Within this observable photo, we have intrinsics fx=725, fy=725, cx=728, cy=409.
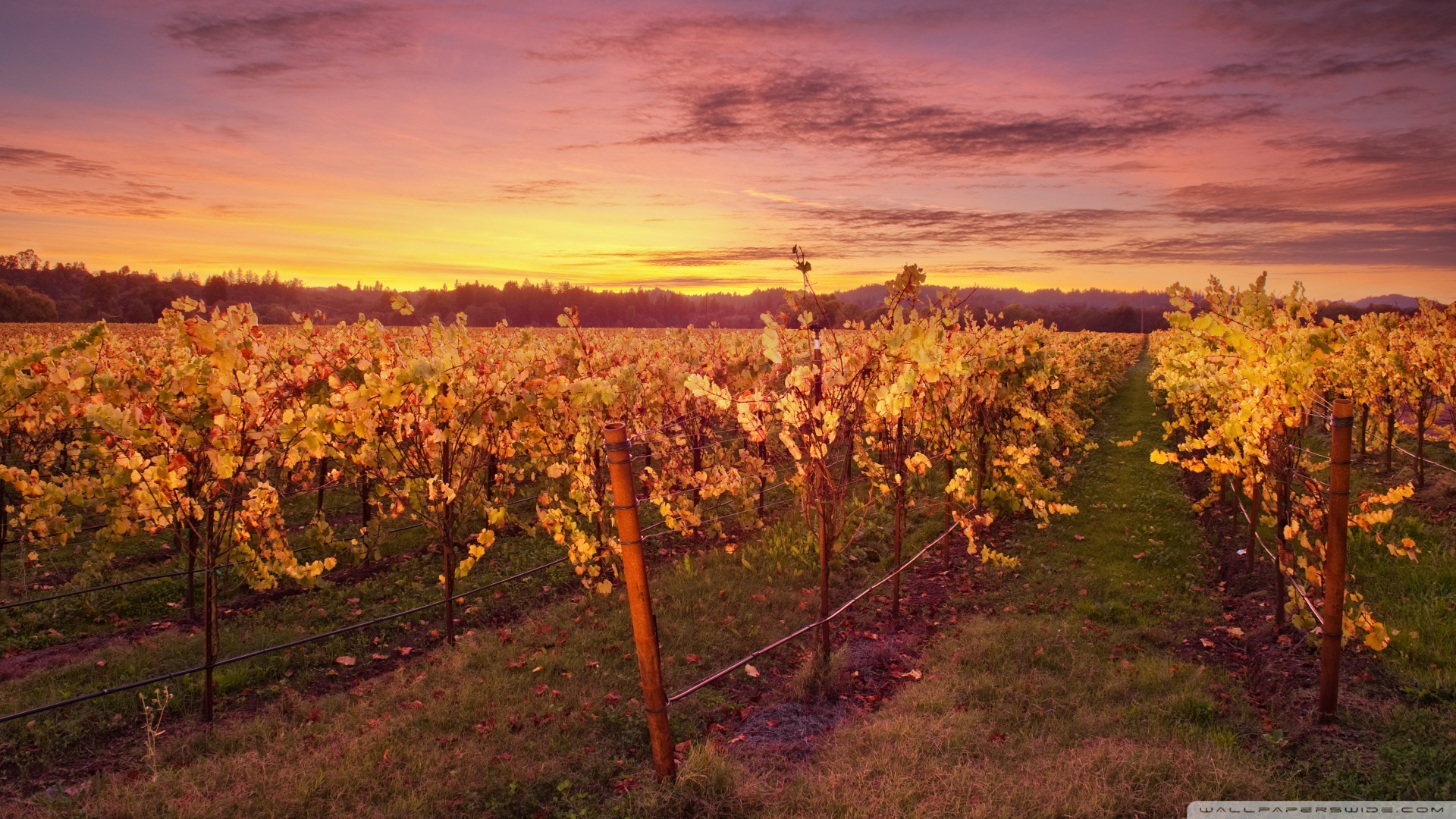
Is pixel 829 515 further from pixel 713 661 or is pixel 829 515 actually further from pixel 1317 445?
pixel 1317 445

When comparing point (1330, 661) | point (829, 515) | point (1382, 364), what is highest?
point (1382, 364)

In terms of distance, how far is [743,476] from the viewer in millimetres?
10773

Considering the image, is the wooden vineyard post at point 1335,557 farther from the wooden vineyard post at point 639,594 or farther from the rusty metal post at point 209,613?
the rusty metal post at point 209,613

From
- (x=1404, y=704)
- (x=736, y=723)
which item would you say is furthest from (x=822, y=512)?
(x=1404, y=704)

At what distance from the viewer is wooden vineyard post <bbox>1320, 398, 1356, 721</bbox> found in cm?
461

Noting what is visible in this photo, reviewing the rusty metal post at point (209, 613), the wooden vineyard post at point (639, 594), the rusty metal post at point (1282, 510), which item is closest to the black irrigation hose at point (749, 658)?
the wooden vineyard post at point (639, 594)

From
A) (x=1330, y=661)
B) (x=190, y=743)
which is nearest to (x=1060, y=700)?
(x=1330, y=661)

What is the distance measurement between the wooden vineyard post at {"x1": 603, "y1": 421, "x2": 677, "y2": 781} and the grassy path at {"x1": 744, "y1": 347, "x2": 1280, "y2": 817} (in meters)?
0.62

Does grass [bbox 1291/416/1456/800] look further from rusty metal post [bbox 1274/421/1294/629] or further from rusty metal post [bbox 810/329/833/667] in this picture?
rusty metal post [bbox 810/329/833/667]

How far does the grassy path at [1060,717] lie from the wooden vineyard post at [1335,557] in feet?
1.83

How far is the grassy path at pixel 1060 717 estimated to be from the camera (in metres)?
4.32

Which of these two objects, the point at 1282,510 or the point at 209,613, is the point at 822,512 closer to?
the point at 1282,510

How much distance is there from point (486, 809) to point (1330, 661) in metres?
5.73

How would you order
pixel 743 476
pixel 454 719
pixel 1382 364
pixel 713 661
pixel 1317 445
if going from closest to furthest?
pixel 454 719 < pixel 713 661 < pixel 743 476 < pixel 1382 364 < pixel 1317 445
